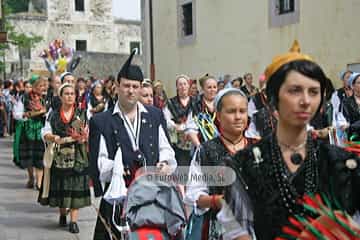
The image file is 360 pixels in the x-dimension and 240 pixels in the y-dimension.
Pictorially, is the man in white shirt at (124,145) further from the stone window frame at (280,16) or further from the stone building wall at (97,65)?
the stone building wall at (97,65)

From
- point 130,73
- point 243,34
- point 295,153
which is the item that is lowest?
point 295,153

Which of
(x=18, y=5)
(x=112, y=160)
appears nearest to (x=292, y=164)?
(x=112, y=160)

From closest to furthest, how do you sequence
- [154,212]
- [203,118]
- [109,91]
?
[154,212], [203,118], [109,91]

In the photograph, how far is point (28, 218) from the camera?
809 centimetres

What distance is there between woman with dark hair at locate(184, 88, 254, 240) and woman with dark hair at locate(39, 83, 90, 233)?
363cm

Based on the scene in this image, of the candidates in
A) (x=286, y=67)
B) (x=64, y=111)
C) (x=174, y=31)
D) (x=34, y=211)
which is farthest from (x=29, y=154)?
(x=174, y=31)

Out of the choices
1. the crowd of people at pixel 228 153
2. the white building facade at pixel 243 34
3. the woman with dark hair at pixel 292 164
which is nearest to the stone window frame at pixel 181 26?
the white building facade at pixel 243 34

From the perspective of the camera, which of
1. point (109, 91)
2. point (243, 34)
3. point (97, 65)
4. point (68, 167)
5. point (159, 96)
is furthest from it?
→ point (97, 65)

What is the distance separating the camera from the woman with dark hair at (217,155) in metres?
3.58

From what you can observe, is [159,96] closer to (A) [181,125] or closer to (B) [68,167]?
(A) [181,125]

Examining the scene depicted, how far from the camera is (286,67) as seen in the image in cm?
248

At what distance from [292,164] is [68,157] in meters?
5.20

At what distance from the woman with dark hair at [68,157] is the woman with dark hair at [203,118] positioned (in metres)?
1.31

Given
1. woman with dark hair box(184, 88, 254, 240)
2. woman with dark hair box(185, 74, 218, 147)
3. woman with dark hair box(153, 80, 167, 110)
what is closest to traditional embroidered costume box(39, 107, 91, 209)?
woman with dark hair box(185, 74, 218, 147)
